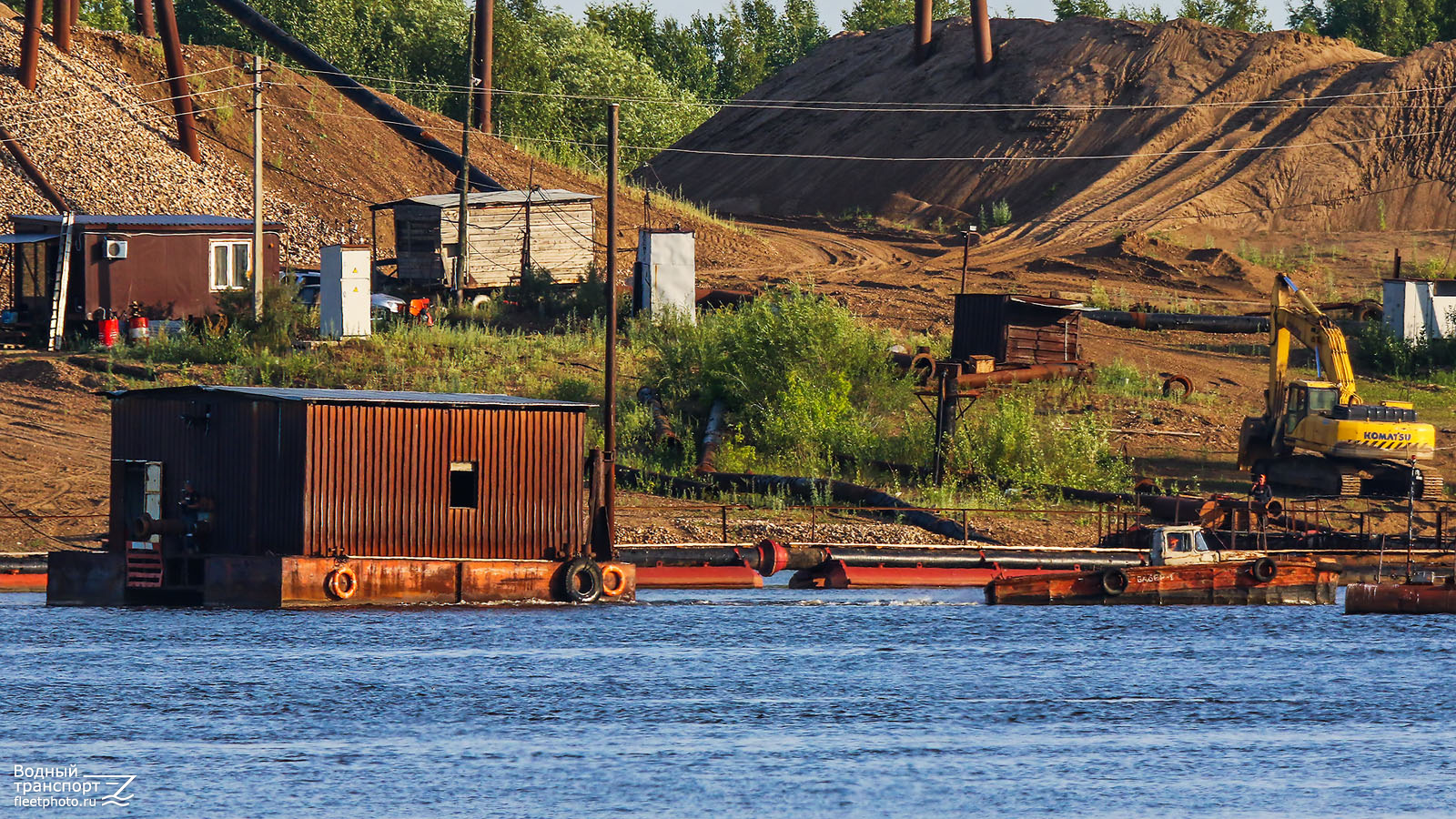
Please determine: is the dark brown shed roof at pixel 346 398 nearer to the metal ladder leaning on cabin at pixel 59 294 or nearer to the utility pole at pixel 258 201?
the utility pole at pixel 258 201

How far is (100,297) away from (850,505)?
77.8 ft

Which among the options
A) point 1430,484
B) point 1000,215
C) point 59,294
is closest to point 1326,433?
point 1430,484

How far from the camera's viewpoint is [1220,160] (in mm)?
86875

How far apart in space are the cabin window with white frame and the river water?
67.7 feet

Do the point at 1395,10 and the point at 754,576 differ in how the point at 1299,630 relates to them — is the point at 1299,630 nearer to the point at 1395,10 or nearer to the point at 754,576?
the point at 754,576

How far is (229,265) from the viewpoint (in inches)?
2372

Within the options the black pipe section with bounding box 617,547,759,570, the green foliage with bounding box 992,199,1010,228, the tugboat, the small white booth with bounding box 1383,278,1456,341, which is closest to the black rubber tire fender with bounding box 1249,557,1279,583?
the tugboat

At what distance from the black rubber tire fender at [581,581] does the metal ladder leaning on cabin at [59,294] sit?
84.8 ft

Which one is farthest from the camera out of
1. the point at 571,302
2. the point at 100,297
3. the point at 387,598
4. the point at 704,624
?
the point at 571,302

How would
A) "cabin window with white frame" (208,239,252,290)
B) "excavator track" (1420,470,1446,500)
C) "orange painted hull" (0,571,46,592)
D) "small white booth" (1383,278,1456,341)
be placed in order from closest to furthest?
"orange painted hull" (0,571,46,592) → "excavator track" (1420,470,1446,500) → "cabin window with white frame" (208,239,252,290) → "small white booth" (1383,278,1456,341)

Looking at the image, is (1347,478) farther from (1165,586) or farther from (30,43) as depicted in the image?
(30,43)

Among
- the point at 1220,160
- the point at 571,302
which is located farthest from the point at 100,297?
the point at 1220,160

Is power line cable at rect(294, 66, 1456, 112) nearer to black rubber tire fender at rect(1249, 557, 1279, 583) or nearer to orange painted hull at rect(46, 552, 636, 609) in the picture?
orange painted hull at rect(46, 552, 636, 609)

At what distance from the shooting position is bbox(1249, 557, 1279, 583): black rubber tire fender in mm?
43000
